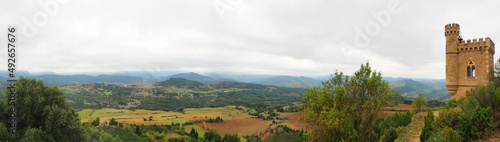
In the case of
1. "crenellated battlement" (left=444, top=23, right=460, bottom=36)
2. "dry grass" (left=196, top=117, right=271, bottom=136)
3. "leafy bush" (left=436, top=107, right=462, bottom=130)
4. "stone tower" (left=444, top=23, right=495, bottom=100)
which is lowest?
"dry grass" (left=196, top=117, right=271, bottom=136)

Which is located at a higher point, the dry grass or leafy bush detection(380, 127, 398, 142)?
leafy bush detection(380, 127, 398, 142)

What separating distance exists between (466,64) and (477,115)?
15026mm

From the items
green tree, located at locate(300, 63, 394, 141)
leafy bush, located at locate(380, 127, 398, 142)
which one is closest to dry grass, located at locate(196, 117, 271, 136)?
leafy bush, located at locate(380, 127, 398, 142)

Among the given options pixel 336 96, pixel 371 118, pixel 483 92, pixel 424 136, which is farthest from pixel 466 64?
pixel 336 96

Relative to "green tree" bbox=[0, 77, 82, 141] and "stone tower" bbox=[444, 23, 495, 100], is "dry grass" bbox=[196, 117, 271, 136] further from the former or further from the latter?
"green tree" bbox=[0, 77, 82, 141]

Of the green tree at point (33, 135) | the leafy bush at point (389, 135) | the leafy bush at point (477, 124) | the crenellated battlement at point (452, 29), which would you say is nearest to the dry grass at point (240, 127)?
the leafy bush at point (389, 135)

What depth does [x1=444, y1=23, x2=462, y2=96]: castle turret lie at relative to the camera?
1992cm

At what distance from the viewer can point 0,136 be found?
7723 millimetres

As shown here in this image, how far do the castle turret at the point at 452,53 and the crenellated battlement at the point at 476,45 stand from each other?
36cm

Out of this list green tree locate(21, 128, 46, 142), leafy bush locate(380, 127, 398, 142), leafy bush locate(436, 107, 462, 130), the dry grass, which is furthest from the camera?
the dry grass

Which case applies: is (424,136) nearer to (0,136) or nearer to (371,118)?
(371,118)

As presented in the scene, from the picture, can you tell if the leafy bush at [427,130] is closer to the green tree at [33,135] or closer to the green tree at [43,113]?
the green tree at [43,113]

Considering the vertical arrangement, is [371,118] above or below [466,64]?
below

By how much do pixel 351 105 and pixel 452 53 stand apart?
19.1 m
